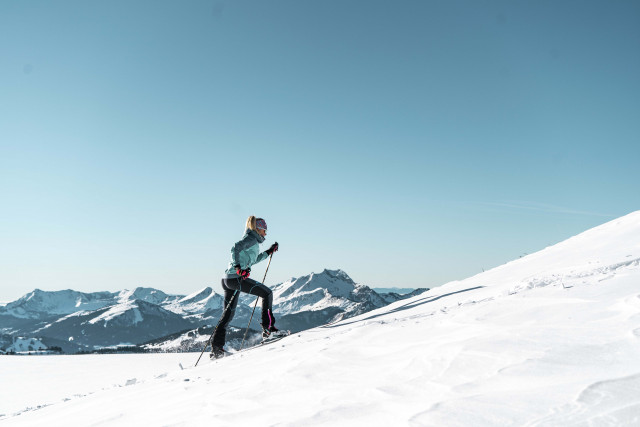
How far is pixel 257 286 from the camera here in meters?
9.66

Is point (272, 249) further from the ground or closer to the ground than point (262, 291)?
further from the ground

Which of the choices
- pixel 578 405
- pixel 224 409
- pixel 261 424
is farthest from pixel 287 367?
pixel 578 405

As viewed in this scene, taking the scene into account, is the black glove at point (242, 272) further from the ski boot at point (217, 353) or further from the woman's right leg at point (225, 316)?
the ski boot at point (217, 353)

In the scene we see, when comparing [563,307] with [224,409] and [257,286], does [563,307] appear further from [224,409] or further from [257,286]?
[257,286]

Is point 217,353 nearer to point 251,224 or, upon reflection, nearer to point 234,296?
point 234,296

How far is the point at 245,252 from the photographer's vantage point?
959 centimetres

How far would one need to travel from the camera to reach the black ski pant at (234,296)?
9445mm

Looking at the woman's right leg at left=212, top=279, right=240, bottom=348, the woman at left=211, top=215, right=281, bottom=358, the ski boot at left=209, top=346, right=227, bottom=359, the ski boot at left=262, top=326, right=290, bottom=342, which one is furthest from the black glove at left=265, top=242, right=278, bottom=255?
the ski boot at left=209, top=346, right=227, bottom=359

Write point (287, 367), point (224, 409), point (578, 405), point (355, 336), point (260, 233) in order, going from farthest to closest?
point (260, 233)
point (355, 336)
point (287, 367)
point (224, 409)
point (578, 405)

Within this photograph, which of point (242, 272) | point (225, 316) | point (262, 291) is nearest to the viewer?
point (242, 272)

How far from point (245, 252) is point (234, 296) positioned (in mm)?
1133

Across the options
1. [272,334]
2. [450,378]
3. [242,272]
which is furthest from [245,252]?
[450,378]

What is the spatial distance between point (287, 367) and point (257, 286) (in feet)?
16.4

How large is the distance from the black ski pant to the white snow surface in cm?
260
